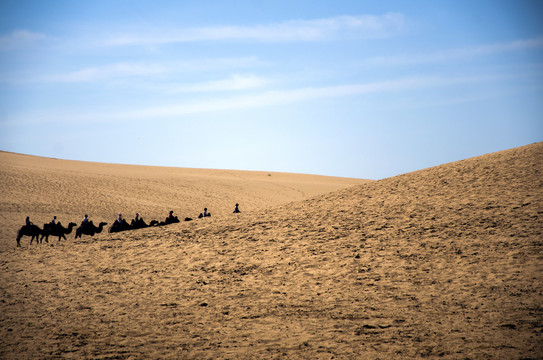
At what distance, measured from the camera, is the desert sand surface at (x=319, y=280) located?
9945 millimetres

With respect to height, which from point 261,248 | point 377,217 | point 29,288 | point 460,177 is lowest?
point 29,288

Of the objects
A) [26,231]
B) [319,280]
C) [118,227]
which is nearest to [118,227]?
[118,227]

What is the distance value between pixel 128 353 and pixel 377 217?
13583 millimetres

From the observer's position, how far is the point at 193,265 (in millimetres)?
17297

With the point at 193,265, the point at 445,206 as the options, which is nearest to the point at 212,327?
the point at 193,265

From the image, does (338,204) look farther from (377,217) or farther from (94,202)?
(94,202)

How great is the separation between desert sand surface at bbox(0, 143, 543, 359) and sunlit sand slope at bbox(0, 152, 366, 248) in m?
9.87

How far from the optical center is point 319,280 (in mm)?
14711

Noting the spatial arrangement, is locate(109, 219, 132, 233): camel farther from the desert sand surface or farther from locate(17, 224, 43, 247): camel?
locate(17, 224, 43, 247): camel

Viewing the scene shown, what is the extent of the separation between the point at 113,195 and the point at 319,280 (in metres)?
A: 31.9

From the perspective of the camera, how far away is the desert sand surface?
995 cm

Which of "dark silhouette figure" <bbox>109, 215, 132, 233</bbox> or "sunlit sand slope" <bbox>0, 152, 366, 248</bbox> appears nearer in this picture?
"dark silhouette figure" <bbox>109, 215, 132, 233</bbox>

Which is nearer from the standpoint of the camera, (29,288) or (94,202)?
(29,288)

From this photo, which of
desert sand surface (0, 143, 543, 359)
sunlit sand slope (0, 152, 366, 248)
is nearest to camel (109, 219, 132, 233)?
desert sand surface (0, 143, 543, 359)
